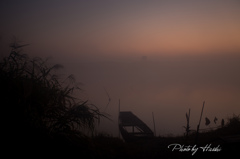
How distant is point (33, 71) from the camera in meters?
5.95

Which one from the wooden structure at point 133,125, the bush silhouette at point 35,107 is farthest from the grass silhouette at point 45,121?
the wooden structure at point 133,125

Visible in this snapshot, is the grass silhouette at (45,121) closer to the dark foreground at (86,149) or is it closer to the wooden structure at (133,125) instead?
the dark foreground at (86,149)

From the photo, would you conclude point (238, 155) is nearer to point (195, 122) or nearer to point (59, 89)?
point (59, 89)

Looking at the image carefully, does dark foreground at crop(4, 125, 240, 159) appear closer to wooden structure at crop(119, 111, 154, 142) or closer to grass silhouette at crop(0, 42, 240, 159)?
grass silhouette at crop(0, 42, 240, 159)

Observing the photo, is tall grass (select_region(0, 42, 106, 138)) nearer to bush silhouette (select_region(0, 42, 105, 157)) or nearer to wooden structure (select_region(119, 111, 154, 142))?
bush silhouette (select_region(0, 42, 105, 157))

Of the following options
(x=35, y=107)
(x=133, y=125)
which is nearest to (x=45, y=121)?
(x=35, y=107)

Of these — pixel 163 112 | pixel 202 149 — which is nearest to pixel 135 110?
pixel 163 112

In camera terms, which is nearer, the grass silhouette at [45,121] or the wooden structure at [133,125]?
the grass silhouette at [45,121]

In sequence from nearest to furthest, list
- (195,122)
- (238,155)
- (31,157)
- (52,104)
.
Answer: (31,157) < (238,155) < (52,104) < (195,122)

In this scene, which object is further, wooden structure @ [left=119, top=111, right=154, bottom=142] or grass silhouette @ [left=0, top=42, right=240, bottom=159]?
wooden structure @ [left=119, top=111, right=154, bottom=142]

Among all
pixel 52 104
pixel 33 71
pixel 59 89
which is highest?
pixel 33 71

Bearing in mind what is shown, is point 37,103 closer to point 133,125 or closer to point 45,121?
point 45,121

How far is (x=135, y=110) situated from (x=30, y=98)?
30557 mm

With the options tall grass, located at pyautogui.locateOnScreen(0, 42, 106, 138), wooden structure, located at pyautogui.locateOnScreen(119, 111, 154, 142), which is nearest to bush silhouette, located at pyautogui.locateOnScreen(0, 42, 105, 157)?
tall grass, located at pyautogui.locateOnScreen(0, 42, 106, 138)
